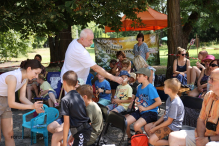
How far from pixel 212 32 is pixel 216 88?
48910 mm

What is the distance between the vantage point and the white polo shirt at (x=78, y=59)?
384 cm

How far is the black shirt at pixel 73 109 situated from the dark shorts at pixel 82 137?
4.4 inches

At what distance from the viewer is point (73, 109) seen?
2988 mm

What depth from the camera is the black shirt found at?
2959 mm

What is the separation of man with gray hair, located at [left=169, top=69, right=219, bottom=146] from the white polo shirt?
1735mm

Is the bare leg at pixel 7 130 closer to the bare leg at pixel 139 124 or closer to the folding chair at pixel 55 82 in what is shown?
the bare leg at pixel 139 124

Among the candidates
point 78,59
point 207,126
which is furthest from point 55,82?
point 207,126

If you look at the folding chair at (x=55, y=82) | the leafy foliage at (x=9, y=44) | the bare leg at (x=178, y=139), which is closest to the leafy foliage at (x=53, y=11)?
the folding chair at (x=55, y=82)

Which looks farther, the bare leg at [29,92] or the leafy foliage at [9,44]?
the leafy foliage at [9,44]

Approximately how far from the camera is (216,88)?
8.76 feet

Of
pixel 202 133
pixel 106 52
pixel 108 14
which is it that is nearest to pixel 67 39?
pixel 106 52

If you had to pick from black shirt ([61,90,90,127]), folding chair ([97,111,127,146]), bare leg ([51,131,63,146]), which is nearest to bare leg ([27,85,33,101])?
bare leg ([51,131,63,146])

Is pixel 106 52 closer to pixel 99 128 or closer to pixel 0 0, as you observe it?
pixel 0 0

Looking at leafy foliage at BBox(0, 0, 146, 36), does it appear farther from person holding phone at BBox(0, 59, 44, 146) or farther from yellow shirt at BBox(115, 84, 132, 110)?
person holding phone at BBox(0, 59, 44, 146)
